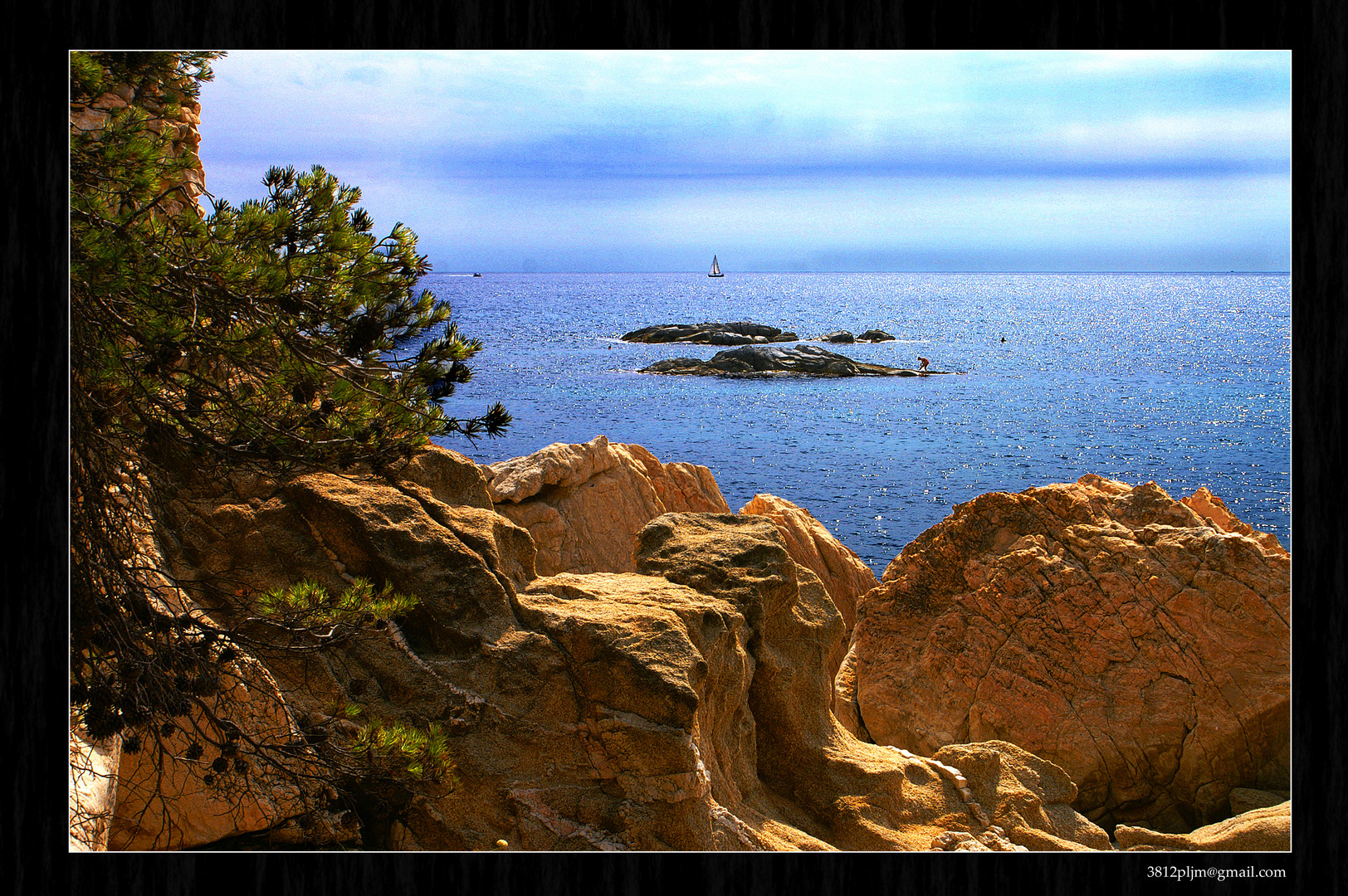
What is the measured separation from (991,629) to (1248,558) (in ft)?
7.58

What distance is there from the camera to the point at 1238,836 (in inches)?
235

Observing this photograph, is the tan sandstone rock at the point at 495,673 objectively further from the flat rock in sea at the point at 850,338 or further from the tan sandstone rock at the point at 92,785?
the flat rock in sea at the point at 850,338

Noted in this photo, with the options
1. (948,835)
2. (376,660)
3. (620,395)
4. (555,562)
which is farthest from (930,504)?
(376,660)

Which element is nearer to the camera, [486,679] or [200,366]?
[200,366]

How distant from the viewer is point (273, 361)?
4.64 metres

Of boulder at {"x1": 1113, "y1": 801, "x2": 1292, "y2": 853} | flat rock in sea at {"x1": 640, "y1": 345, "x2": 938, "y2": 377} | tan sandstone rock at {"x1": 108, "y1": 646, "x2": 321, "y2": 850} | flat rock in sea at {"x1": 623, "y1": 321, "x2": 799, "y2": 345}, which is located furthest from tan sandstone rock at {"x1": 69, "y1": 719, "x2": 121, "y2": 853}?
flat rock in sea at {"x1": 623, "y1": 321, "x2": 799, "y2": 345}

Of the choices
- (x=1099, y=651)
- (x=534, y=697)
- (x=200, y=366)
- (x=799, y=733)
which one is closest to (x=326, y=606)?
(x=534, y=697)

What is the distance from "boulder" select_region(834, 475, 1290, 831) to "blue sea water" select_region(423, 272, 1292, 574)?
12.1ft

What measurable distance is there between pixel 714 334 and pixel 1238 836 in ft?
151

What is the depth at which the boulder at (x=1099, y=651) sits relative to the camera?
8.22 meters

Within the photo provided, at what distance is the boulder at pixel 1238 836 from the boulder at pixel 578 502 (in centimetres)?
639

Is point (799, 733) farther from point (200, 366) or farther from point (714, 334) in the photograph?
point (714, 334)
